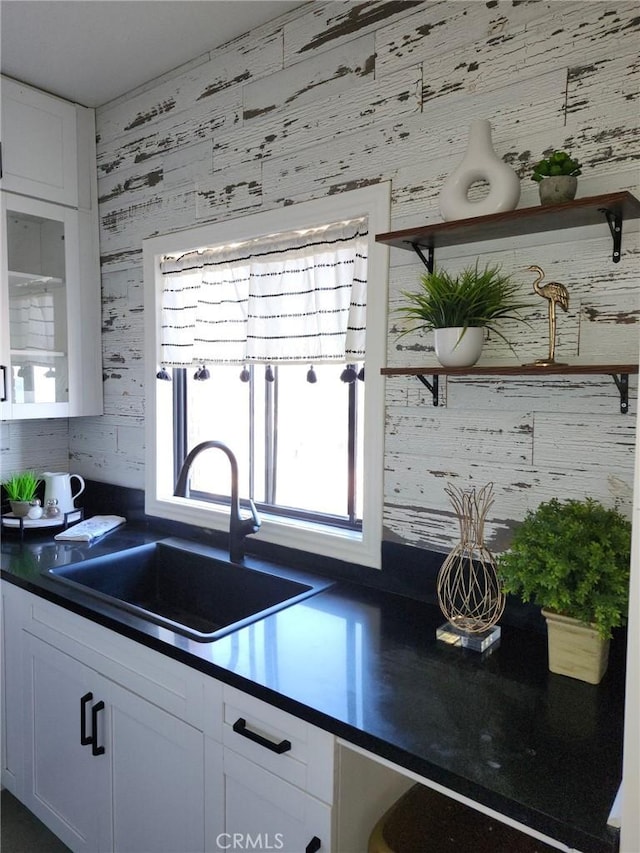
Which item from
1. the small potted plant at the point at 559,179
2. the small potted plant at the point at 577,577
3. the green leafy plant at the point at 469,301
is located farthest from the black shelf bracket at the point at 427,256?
the small potted plant at the point at 577,577

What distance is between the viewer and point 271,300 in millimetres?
2039

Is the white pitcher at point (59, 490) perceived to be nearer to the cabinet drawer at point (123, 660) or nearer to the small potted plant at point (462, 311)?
the cabinet drawer at point (123, 660)

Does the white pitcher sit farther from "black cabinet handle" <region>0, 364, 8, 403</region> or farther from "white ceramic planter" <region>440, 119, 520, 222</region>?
"white ceramic planter" <region>440, 119, 520, 222</region>

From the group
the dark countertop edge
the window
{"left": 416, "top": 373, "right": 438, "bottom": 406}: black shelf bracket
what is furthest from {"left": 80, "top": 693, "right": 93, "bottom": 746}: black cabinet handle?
{"left": 416, "top": 373, "right": 438, "bottom": 406}: black shelf bracket

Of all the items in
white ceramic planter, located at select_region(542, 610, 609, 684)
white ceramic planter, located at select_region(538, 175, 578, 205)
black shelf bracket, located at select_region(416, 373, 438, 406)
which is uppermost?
→ white ceramic planter, located at select_region(538, 175, 578, 205)

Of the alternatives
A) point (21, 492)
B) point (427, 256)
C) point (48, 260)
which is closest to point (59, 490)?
point (21, 492)

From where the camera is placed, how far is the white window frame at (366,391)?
1.73 m

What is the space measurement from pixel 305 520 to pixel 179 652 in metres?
0.81

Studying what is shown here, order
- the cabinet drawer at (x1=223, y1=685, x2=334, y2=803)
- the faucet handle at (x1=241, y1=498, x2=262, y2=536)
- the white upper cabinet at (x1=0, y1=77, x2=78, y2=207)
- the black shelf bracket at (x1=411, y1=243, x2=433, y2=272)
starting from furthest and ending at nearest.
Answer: the white upper cabinet at (x1=0, y1=77, x2=78, y2=207) → the faucet handle at (x1=241, y1=498, x2=262, y2=536) → the black shelf bracket at (x1=411, y1=243, x2=433, y2=272) → the cabinet drawer at (x1=223, y1=685, x2=334, y2=803)

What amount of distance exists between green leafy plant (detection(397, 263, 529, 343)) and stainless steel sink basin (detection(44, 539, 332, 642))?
867 mm

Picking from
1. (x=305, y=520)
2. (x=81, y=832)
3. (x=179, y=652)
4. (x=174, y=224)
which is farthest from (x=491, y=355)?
(x=81, y=832)

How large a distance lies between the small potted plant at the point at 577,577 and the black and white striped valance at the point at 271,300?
0.80m

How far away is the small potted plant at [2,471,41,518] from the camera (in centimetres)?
237

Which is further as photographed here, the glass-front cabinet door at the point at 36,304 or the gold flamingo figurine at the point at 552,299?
the glass-front cabinet door at the point at 36,304
